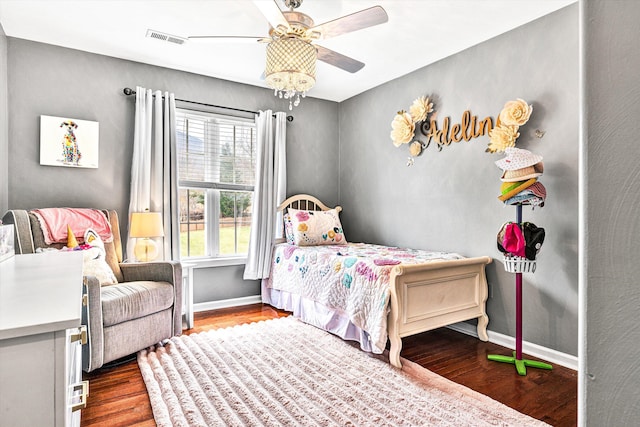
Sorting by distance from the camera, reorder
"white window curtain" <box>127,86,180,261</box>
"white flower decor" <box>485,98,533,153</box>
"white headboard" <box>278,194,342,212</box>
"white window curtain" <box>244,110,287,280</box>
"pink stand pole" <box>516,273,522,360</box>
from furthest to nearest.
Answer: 1. "white headboard" <box>278,194,342,212</box>
2. "white window curtain" <box>244,110,287,280</box>
3. "white window curtain" <box>127,86,180,261</box>
4. "white flower decor" <box>485,98,533,153</box>
5. "pink stand pole" <box>516,273,522,360</box>

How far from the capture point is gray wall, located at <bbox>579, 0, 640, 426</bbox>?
0.40 m

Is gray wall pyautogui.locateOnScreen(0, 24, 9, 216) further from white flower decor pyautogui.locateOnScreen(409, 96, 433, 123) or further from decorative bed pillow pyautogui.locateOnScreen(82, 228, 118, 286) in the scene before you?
white flower decor pyautogui.locateOnScreen(409, 96, 433, 123)

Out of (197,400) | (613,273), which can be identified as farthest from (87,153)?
(613,273)

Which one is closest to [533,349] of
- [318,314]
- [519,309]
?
[519,309]

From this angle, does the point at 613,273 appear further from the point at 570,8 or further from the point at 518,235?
the point at 570,8

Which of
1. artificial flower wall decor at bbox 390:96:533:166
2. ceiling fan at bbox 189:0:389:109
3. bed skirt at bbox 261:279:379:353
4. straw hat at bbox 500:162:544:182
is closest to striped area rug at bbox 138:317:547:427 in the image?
bed skirt at bbox 261:279:379:353

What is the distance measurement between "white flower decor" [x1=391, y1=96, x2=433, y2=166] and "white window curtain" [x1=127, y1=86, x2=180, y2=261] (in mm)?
2273

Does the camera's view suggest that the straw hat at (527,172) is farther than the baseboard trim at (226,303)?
No

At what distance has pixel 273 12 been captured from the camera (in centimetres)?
204

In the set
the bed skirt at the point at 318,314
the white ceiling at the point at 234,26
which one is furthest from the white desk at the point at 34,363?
the white ceiling at the point at 234,26

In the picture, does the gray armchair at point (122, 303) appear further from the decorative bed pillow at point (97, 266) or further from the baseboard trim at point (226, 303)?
the baseboard trim at point (226, 303)

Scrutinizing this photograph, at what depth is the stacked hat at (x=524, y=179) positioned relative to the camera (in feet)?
7.98

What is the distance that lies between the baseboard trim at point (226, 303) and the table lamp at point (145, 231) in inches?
32.9

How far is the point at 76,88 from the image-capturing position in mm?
3309
